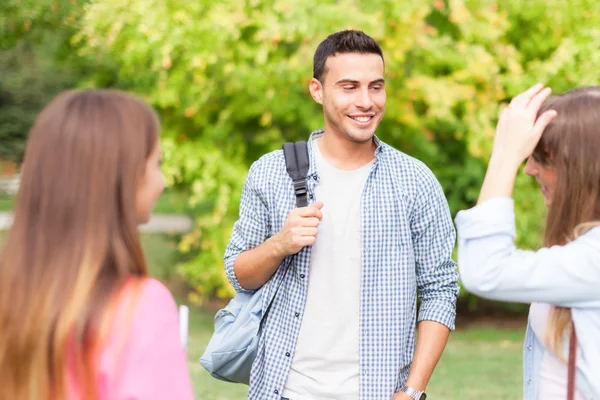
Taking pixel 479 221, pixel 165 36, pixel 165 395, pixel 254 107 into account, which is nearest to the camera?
pixel 165 395

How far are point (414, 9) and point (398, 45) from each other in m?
0.47

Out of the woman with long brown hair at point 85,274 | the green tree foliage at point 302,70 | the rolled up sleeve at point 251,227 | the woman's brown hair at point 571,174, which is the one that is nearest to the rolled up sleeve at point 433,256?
the rolled up sleeve at point 251,227

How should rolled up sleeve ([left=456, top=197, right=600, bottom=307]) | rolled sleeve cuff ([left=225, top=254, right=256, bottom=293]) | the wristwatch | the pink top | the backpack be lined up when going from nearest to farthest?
the pink top
rolled up sleeve ([left=456, top=197, right=600, bottom=307])
the wristwatch
the backpack
rolled sleeve cuff ([left=225, top=254, right=256, bottom=293])

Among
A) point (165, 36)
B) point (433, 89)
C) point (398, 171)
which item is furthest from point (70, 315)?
point (433, 89)

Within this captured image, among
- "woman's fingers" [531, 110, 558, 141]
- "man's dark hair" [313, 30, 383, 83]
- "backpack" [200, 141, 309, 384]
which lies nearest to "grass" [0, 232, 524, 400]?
"backpack" [200, 141, 309, 384]

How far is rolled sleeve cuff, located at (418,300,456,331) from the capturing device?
302cm

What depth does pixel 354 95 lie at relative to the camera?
3.21 meters

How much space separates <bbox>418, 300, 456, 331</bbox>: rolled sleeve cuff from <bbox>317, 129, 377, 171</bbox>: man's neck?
611 millimetres

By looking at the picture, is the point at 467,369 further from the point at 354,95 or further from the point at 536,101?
the point at 536,101

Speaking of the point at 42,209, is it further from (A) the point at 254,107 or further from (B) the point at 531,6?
(B) the point at 531,6

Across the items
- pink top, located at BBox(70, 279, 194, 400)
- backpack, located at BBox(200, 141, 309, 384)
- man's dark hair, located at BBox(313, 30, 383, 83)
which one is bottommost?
backpack, located at BBox(200, 141, 309, 384)

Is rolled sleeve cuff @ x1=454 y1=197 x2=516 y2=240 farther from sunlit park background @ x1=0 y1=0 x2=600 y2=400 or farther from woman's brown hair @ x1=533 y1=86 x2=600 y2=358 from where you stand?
sunlit park background @ x1=0 y1=0 x2=600 y2=400

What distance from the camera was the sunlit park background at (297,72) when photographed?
814 cm

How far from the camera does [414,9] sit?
27.1 feet
